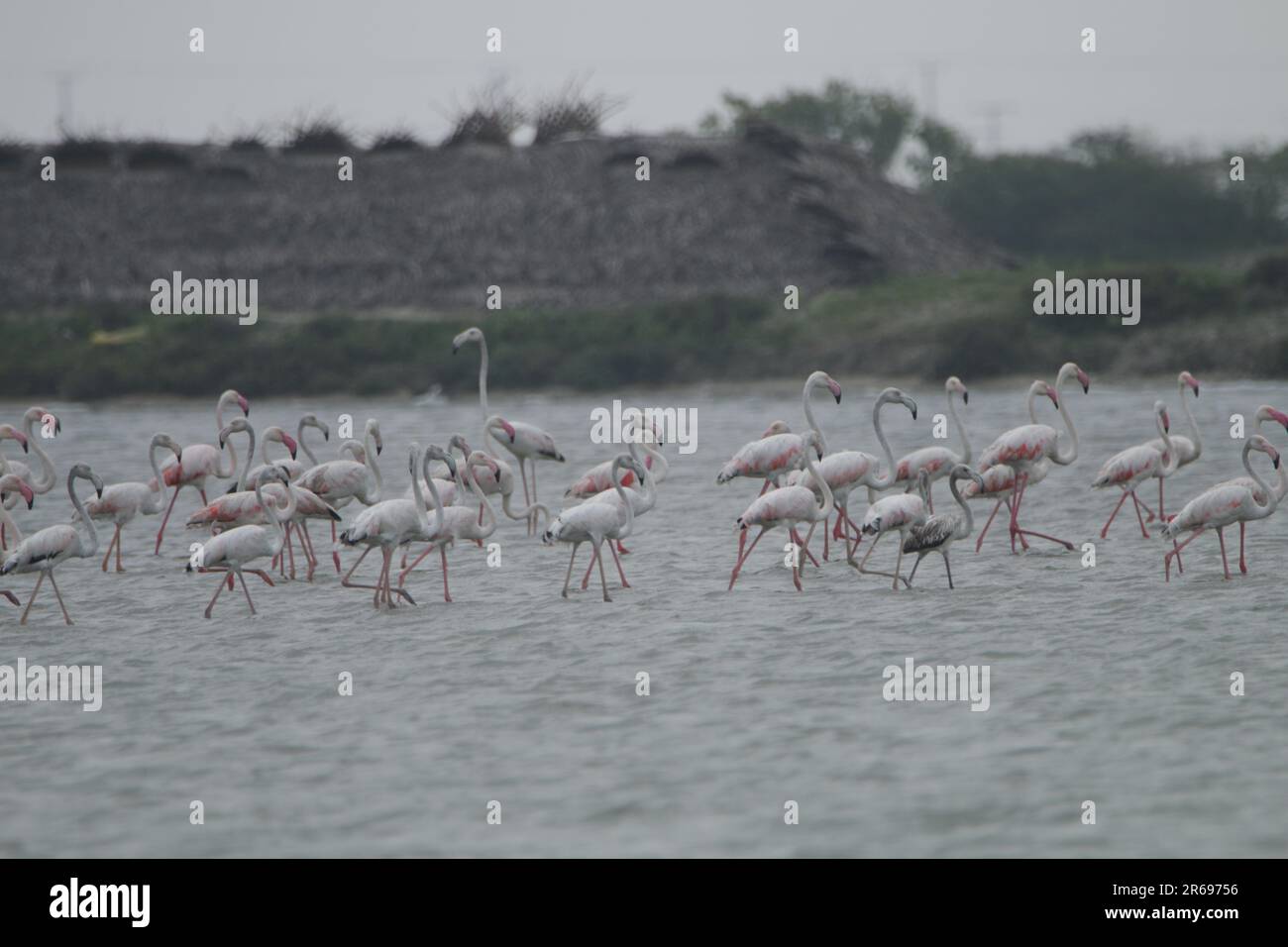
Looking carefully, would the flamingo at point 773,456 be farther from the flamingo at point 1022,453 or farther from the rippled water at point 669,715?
the flamingo at point 1022,453

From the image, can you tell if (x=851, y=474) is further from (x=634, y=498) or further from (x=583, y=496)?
(x=583, y=496)

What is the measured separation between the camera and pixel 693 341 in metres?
33.4

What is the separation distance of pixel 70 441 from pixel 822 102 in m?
36.9

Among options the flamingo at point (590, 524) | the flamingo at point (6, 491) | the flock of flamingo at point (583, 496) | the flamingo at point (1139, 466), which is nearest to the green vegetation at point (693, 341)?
the flock of flamingo at point (583, 496)

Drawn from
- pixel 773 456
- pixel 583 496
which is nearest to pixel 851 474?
pixel 773 456

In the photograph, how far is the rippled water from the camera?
707cm

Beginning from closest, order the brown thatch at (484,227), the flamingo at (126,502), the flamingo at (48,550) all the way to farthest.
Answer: the flamingo at (48,550)
the flamingo at (126,502)
the brown thatch at (484,227)

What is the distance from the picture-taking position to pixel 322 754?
27.0 feet

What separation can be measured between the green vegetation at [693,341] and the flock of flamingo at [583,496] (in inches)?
608

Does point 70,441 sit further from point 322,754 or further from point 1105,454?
point 322,754

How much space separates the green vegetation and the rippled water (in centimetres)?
1617

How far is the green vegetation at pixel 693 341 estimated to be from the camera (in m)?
29.8

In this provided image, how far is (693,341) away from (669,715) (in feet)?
81.7

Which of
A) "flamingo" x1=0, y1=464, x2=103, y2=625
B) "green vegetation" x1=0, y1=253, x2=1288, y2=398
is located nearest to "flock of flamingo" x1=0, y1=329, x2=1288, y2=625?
"flamingo" x1=0, y1=464, x2=103, y2=625
